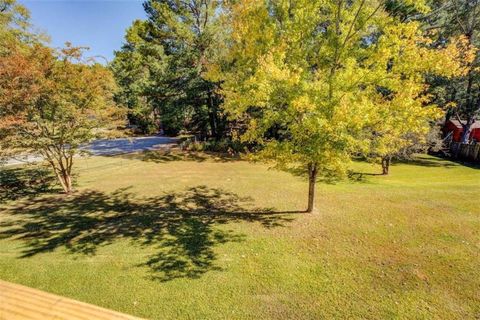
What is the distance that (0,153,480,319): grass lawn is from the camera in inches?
208

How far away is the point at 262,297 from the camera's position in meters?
5.43

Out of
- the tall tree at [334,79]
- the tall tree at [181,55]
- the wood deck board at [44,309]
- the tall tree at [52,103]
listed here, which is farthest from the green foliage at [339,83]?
the tall tree at [181,55]

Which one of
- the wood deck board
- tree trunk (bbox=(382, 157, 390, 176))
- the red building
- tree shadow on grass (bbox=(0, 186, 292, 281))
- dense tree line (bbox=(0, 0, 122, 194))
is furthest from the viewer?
the red building

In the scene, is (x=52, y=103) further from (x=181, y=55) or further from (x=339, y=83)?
(x=181, y=55)

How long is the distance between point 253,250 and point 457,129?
29.1 meters

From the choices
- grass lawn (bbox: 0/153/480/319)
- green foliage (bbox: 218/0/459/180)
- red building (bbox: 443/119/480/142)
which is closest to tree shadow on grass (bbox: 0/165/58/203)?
grass lawn (bbox: 0/153/480/319)

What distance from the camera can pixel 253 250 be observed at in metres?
7.17

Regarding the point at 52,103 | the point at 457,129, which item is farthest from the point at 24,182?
the point at 457,129

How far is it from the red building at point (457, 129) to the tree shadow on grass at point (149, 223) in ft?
87.2

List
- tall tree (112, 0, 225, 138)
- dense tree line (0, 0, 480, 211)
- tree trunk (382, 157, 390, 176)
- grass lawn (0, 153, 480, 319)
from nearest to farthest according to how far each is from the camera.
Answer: grass lawn (0, 153, 480, 319) → dense tree line (0, 0, 480, 211) → tree trunk (382, 157, 390, 176) → tall tree (112, 0, 225, 138)

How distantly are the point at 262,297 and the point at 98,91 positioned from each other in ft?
31.7

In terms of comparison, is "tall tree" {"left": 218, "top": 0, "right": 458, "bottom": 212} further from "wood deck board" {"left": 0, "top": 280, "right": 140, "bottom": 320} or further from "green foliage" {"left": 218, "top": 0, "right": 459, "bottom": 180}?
"wood deck board" {"left": 0, "top": 280, "right": 140, "bottom": 320}

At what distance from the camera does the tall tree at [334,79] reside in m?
6.64

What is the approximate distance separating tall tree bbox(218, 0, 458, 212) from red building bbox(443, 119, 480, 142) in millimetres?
25175
